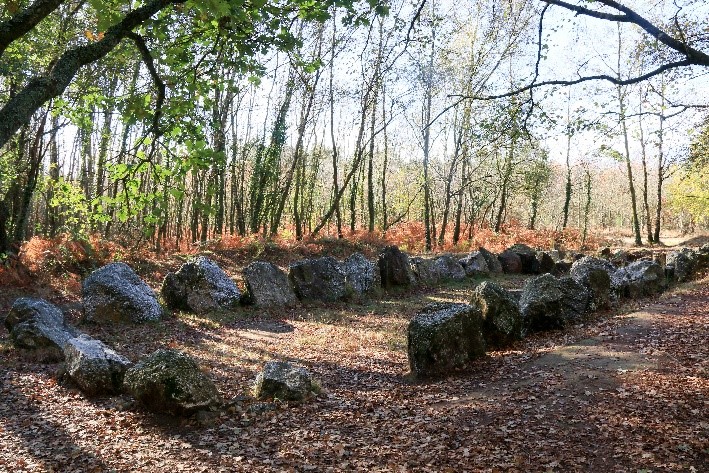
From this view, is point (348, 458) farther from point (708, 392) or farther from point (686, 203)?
point (686, 203)

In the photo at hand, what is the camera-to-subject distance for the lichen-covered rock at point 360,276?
666 inches

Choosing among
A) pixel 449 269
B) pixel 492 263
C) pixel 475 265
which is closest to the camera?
pixel 449 269

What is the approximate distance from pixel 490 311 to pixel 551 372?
250cm

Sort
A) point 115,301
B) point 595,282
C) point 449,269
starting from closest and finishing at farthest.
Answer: point 115,301 → point 595,282 → point 449,269

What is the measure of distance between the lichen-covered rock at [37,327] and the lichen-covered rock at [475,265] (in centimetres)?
1519

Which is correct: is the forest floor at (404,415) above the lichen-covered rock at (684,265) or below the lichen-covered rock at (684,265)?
below

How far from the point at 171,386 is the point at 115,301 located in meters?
6.37

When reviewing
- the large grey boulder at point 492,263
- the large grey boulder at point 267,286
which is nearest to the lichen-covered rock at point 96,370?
the large grey boulder at point 267,286

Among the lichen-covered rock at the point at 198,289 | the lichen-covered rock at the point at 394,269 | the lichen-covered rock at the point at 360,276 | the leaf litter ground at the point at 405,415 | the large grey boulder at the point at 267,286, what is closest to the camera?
the leaf litter ground at the point at 405,415

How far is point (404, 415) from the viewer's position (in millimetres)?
7082

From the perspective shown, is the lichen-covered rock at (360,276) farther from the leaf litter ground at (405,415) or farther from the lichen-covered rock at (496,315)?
the lichen-covered rock at (496,315)

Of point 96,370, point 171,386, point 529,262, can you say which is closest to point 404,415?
point 171,386

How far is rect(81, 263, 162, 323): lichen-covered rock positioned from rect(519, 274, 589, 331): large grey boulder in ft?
30.2

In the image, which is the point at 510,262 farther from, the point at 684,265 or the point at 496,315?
the point at 496,315
